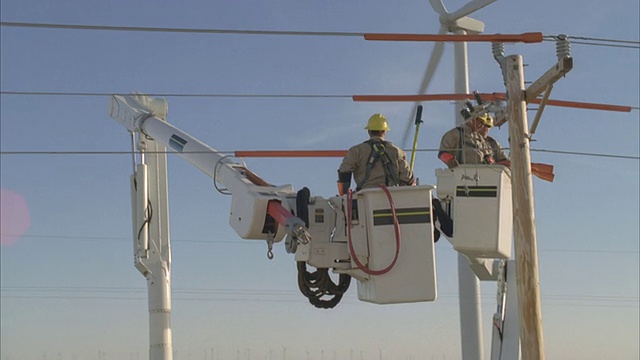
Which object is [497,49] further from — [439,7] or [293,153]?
[439,7]

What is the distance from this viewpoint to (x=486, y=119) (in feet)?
51.9

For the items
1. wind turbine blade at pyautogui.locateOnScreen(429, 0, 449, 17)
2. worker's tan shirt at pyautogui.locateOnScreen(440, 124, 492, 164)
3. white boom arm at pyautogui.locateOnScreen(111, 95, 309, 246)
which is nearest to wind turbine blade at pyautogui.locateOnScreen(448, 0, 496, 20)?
wind turbine blade at pyautogui.locateOnScreen(429, 0, 449, 17)

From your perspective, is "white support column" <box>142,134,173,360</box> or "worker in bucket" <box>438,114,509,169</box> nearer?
"worker in bucket" <box>438,114,509,169</box>

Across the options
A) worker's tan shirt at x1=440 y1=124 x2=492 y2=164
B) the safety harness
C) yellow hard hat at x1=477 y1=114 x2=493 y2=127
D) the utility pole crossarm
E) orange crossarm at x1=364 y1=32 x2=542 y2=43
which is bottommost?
the safety harness

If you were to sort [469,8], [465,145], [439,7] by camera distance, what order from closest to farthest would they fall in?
[465,145] → [469,8] → [439,7]

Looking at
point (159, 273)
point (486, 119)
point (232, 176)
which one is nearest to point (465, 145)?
point (486, 119)

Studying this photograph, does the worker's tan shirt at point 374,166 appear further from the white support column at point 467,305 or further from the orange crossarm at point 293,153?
the white support column at point 467,305

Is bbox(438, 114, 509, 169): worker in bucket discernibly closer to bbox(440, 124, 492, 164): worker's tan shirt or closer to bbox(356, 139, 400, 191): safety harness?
bbox(440, 124, 492, 164): worker's tan shirt

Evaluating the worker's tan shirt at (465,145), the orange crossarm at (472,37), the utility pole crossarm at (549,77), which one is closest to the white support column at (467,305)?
the worker's tan shirt at (465,145)

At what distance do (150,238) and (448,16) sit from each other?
14375 mm

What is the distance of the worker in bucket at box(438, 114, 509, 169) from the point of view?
50.1 feet

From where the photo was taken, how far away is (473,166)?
14.6 meters

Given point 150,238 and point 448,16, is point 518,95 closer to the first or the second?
point 150,238

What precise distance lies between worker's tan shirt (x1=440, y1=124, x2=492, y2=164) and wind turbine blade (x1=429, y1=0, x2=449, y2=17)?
15879 millimetres
